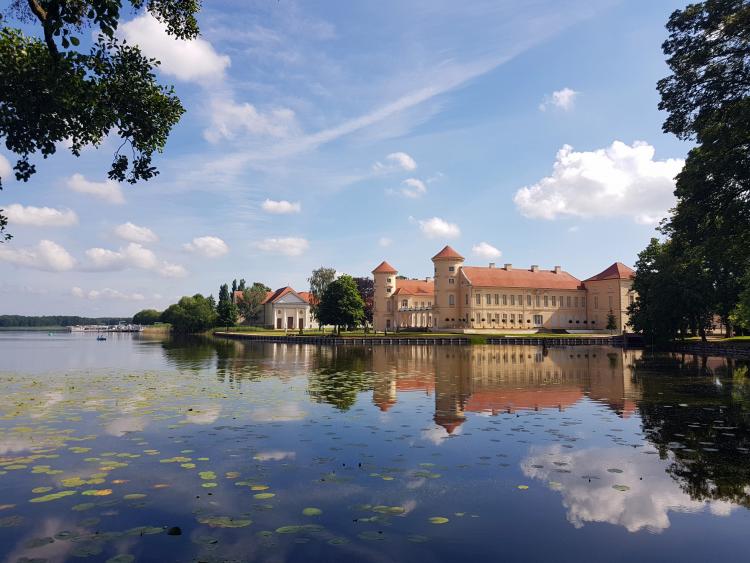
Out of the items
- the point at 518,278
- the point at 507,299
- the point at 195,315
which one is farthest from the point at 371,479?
the point at 195,315

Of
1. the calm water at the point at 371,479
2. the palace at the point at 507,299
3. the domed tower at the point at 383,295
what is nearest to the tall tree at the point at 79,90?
the calm water at the point at 371,479

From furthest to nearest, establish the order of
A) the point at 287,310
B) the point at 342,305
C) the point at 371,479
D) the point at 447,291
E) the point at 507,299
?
1. the point at 287,310
2. the point at 507,299
3. the point at 447,291
4. the point at 342,305
5. the point at 371,479

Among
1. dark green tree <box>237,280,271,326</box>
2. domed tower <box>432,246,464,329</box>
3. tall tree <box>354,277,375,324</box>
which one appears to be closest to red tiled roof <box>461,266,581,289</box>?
domed tower <box>432,246,464,329</box>

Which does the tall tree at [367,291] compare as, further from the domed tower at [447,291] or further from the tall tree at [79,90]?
the tall tree at [79,90]

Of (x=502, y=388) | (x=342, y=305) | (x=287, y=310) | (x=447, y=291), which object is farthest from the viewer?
(x=287, y=310)

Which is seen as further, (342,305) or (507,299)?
(507,299)

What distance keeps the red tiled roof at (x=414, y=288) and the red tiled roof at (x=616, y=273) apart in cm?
3561

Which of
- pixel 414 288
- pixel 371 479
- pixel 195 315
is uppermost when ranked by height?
pixel 414 288

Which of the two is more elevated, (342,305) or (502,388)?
(342,305)

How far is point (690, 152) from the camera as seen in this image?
3441 cm

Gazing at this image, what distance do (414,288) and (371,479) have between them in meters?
115

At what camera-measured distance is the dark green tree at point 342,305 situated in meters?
87.2

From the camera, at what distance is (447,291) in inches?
4237

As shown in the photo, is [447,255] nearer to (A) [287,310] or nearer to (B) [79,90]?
(A) [287,310]
